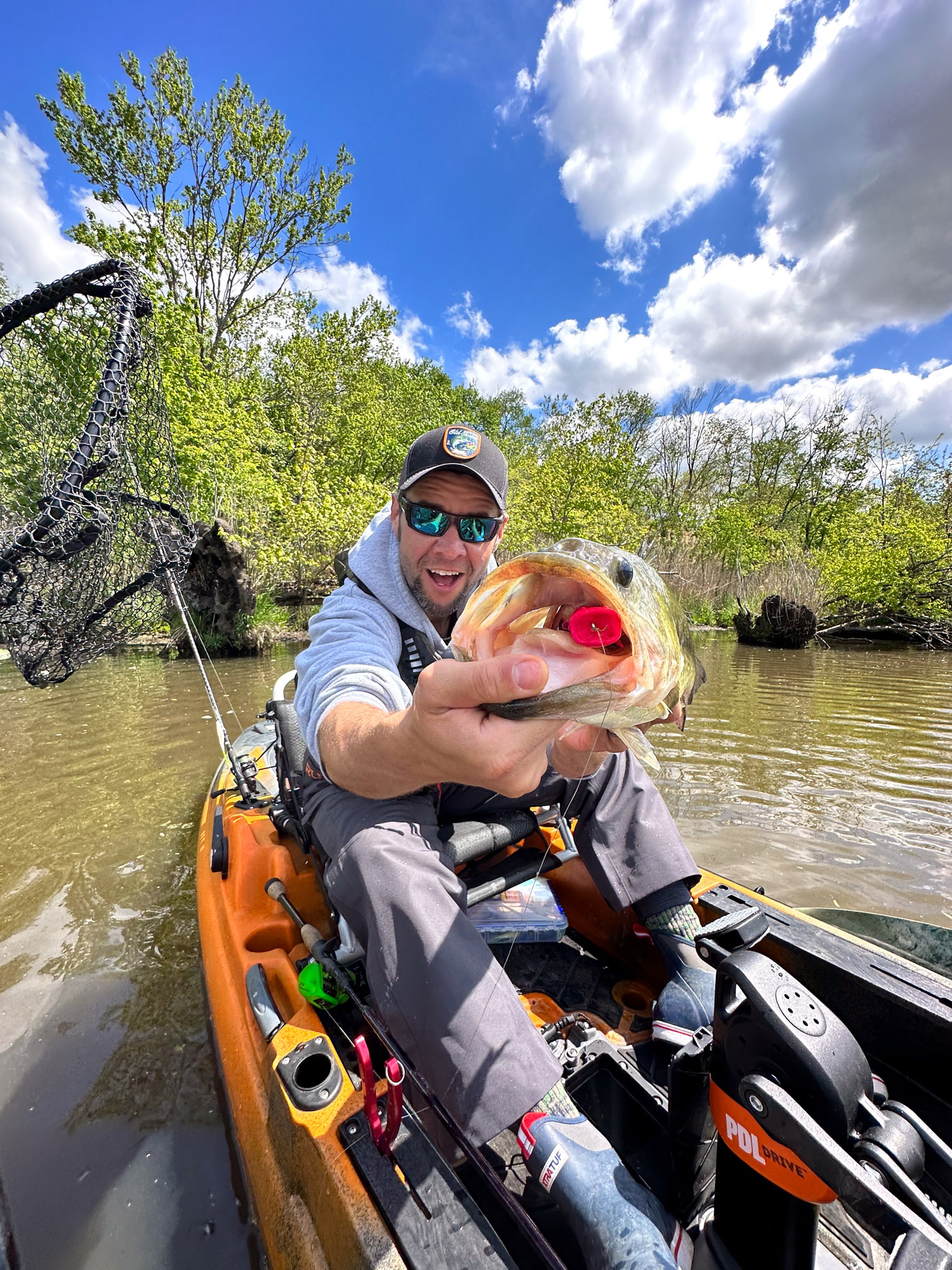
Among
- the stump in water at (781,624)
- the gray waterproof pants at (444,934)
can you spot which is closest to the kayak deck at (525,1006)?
the gray waterproof pants at (444,934)

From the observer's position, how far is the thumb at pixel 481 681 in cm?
94

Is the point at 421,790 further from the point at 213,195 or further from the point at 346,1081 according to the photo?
the point at 213,195

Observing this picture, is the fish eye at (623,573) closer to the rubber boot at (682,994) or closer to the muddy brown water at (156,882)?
the rubber boot at (682,994)

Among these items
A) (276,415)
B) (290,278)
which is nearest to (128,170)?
(290,278)

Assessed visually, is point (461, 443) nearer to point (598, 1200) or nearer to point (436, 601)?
point (436, 601)

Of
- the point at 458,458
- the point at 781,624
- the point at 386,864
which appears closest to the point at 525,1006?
the point at 386,864

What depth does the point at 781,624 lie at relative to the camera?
17703 mm

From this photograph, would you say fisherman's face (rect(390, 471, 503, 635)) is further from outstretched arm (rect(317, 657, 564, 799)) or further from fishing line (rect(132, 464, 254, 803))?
fishing line (rect(132, 464, 254, 803))

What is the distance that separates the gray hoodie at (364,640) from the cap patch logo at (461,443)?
46 cm

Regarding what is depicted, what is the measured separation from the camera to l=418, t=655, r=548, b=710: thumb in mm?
939

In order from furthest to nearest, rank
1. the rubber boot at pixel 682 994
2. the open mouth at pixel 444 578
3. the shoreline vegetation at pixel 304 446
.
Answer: the shoreline vegetation at pixel 304 446 → the open mouth at pixel 444 578 → the rubber boot at pixel 682 994

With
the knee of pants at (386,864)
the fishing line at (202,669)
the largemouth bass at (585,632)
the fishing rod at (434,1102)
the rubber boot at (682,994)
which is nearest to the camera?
the largemouth bass at (585,632)

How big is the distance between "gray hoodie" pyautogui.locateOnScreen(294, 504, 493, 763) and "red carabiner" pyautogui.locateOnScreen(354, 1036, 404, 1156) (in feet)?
2.60

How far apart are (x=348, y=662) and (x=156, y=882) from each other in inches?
122
